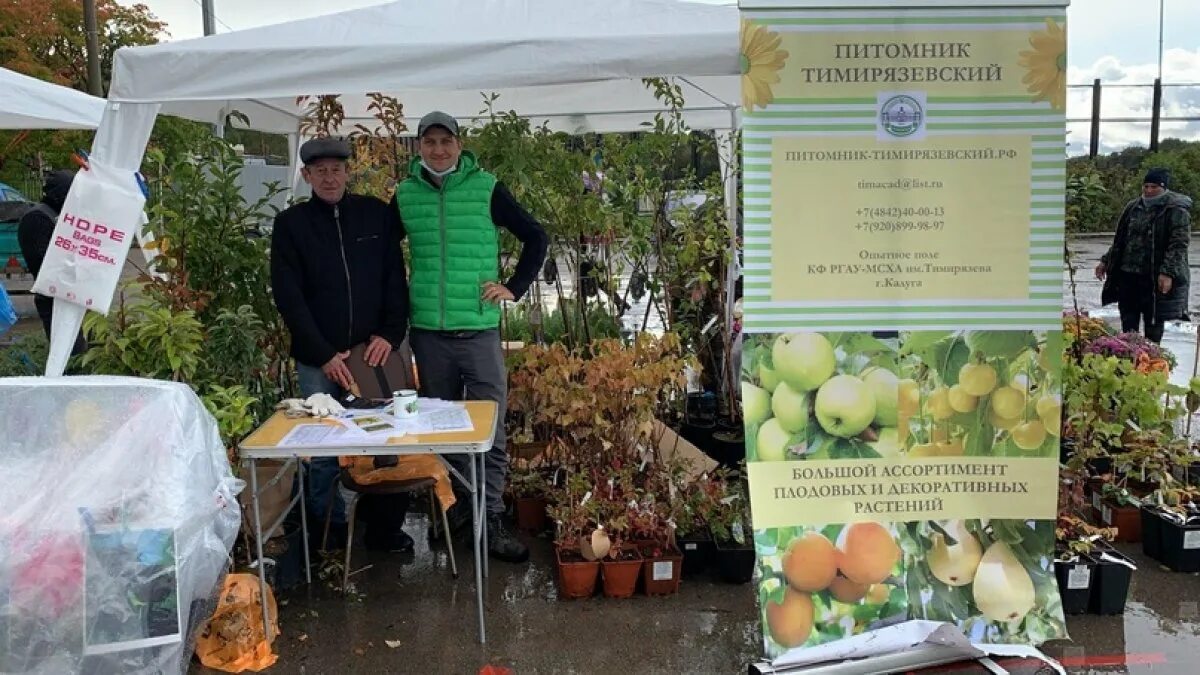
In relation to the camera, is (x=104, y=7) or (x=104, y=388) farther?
(x=104, y=7)

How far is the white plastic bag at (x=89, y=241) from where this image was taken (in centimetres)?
323

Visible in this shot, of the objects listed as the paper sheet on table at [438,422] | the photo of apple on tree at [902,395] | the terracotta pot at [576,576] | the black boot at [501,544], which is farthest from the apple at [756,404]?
the black boot at [501,544]

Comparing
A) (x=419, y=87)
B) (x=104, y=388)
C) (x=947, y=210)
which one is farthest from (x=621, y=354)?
(x=104, y=388)

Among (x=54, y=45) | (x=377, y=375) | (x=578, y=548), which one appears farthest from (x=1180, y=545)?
(x=54, y=45)

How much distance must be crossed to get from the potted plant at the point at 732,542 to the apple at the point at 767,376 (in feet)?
4.15

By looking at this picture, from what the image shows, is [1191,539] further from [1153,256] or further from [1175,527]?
[1153,256]

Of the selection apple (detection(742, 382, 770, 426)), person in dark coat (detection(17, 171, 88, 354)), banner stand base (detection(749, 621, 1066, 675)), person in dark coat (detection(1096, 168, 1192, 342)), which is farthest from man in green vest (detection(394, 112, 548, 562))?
person in dark coat (detection(1096, 168, 1192, 342))

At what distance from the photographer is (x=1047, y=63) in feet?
8.43

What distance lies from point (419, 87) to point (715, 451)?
2791mm

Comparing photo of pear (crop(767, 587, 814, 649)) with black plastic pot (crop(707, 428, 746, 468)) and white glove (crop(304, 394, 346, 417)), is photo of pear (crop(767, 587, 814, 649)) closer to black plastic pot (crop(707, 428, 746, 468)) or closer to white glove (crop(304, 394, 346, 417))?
white glove (crop(304, 394, 346, 417))

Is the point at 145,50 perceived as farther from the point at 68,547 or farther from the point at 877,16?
the point at 877,16

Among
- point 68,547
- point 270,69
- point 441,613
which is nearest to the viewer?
point 68,547

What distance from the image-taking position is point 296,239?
377 cm

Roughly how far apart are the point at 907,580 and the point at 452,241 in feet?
7.40
